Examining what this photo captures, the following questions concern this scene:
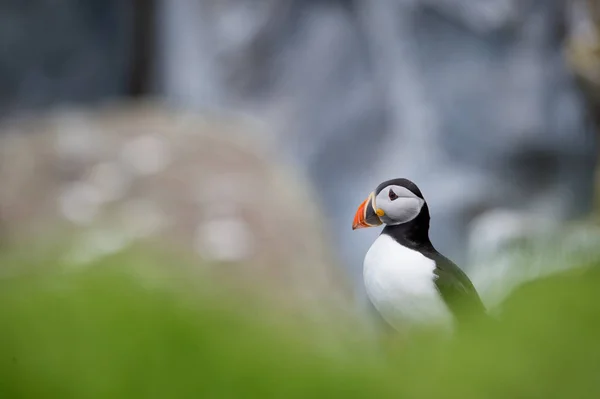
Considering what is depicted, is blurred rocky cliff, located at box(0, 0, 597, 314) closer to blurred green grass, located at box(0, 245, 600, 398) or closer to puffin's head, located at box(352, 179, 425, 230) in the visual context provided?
puffin's head, located at box(352, 179, 425, 230)

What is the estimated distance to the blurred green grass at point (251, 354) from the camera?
24cm

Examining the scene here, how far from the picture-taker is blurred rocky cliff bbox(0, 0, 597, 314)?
314 centimetres

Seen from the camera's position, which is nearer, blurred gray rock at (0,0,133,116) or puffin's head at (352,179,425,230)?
puffin's head at (352,179,425,230)

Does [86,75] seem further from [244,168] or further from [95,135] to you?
[244,168]

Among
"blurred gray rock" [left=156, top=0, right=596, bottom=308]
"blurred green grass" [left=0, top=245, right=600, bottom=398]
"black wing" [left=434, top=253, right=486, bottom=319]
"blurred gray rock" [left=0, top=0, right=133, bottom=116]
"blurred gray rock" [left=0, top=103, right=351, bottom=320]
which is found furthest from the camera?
"blurred gray rock" [left=0, top=0, right=133, bottom=116]

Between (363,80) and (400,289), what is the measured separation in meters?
3.13

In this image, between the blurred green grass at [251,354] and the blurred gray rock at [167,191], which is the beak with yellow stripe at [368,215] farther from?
the blurred gray rock at [167,191]

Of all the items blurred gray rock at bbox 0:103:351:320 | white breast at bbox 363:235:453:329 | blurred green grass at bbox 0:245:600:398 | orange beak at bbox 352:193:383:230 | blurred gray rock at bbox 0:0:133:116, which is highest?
blurred gray rock at bbox 0:0:133:116

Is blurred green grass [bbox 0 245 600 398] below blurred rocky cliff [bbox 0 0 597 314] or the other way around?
below

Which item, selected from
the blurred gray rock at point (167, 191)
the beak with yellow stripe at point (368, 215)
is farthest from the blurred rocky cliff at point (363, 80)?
the beak with yellow stripe at point (368, 215)

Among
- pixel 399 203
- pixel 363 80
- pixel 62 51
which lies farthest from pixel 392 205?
pixel 62 51

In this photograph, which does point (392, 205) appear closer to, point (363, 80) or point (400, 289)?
point (400, 289)

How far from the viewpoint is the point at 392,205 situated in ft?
1.38

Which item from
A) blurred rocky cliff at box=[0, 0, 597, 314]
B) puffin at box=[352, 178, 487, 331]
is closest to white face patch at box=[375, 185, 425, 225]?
puffin at box=[352, 178, 487, 331]
